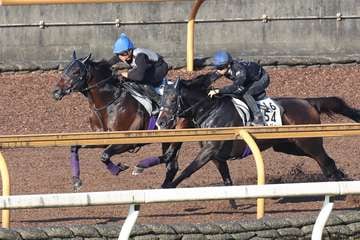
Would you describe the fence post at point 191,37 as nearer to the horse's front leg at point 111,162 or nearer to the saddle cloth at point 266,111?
the saddle cloth at point 266,111

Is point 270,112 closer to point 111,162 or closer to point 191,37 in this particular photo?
point 111,162

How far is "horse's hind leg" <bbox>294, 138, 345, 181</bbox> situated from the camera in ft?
43.7

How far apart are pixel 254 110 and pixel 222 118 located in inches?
14.0

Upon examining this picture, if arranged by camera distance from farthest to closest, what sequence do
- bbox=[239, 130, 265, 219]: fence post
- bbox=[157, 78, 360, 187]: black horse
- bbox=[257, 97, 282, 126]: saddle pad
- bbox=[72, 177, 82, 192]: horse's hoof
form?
bbox=[257, 97, 282, 126]: saddle pad < bbox=[157, 78, 360, 187]: black horse < bbox=[72, 177, 82, 192]: horse's hoof < bbox=[239, 130, 265, 219]: fence post

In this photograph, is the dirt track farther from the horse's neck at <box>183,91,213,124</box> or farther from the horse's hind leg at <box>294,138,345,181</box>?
the horse's neck at <box>183,91,213,124</box>

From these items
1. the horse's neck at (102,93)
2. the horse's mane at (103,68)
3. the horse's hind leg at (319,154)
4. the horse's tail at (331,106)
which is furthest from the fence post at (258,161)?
the horse's mane at (103,68)

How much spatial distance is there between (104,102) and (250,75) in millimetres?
1708

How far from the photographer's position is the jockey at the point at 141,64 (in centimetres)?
1397

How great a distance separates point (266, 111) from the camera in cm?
1333

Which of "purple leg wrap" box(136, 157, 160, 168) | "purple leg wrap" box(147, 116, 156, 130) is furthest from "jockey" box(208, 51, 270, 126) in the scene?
"purple leg wrap" box(147, 116, 156, 130)

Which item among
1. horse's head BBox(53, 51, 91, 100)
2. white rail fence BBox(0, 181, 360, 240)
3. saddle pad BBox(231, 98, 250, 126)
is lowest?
saddle pad BBox(231, 98, 250, 126)

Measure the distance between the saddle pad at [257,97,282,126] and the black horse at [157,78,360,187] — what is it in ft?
0.32

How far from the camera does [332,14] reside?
19078mm

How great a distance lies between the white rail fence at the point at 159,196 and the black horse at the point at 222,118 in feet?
12.9
